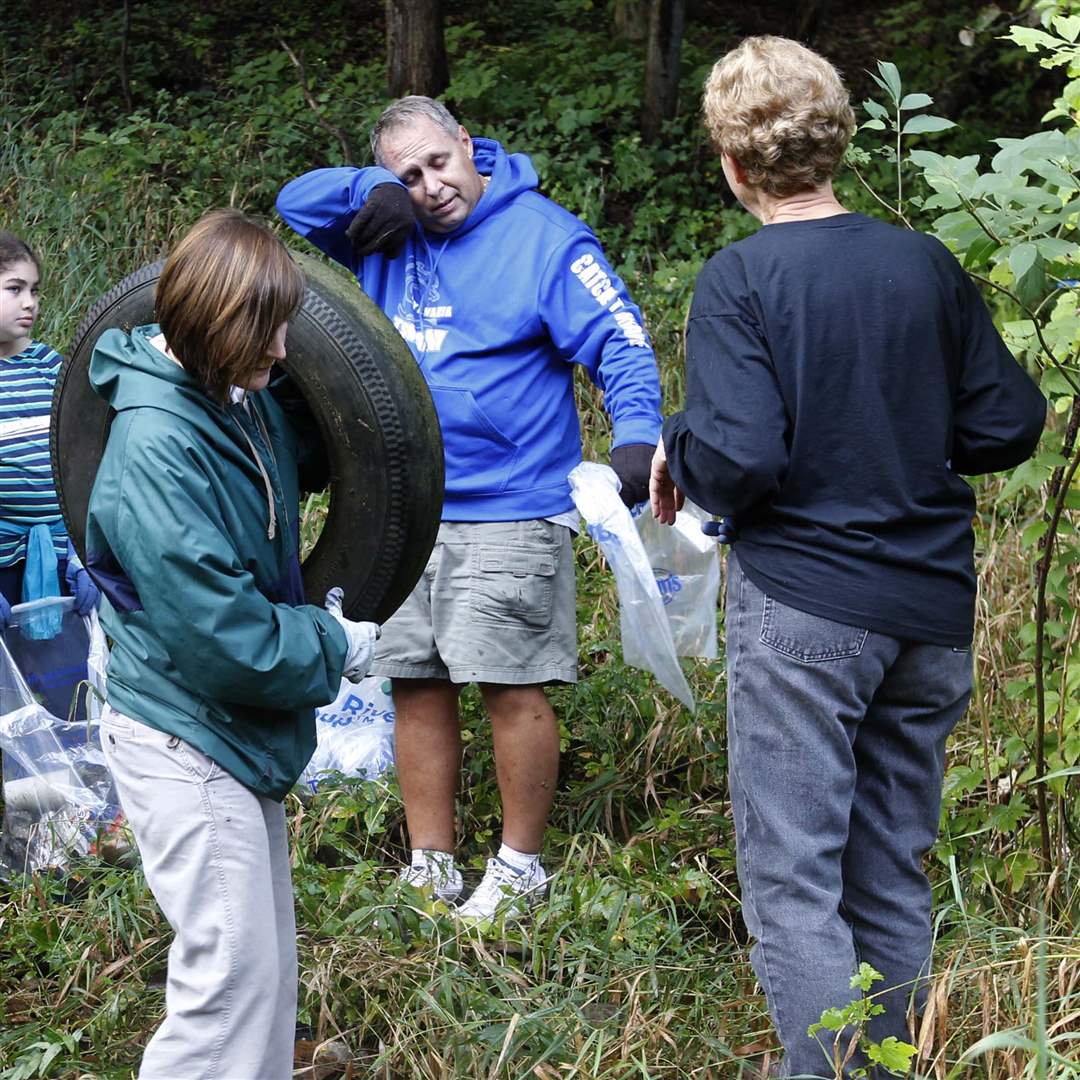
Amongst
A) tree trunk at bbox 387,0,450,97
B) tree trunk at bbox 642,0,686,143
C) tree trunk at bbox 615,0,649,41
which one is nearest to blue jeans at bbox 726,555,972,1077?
tree trunk at bbox 642,0,686,143

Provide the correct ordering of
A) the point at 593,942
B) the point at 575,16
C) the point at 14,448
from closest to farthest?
1. the point at 593,942
2. the point at 14,448
3. the point at 575,16

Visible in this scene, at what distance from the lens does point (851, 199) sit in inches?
318

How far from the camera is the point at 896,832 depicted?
263 cm

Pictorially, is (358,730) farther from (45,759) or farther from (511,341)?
(511,341)

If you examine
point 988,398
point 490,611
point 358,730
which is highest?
point 988,398

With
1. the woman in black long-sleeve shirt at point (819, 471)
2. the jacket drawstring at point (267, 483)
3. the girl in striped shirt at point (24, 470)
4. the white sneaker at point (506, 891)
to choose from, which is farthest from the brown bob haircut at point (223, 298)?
the girl in striped shirt at point (24, 470)

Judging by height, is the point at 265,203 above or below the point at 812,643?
below

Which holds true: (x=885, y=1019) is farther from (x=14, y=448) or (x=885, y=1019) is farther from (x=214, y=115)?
(x=214, y=115)

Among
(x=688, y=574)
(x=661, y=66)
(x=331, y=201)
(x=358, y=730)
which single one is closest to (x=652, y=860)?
(x=688, y=574)

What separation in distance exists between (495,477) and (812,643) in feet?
4.17

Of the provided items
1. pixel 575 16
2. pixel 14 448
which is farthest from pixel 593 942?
pixel 575 16

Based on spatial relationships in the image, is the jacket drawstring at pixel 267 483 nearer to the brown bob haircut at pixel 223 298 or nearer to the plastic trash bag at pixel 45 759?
the brown bob haircut at pixel 223 298

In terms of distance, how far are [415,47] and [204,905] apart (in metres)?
7.54

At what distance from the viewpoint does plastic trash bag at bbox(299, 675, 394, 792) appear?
418 cm
